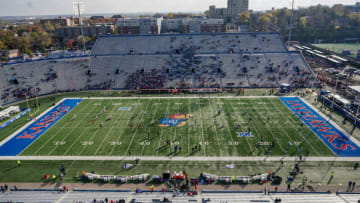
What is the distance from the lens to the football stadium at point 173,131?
20.9 meters

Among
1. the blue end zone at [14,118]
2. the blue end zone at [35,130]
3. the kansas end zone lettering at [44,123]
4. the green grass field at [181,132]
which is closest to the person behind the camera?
the green grass field at [181,132]

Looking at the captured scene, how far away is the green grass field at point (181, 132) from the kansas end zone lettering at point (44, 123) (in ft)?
4.58

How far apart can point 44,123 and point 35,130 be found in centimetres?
206

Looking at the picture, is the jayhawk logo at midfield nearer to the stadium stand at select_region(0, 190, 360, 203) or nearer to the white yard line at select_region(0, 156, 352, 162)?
the white yard line at select_region(0, 156, 352, 162)

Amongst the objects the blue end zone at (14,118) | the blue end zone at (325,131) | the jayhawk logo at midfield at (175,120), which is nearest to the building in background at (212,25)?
the blue end zone at (325,131)

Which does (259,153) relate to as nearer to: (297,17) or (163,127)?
(163,127)

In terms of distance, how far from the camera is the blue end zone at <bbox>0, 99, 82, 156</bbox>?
27031 mm

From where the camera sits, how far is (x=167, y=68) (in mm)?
54000

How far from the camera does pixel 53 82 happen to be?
1950 inches

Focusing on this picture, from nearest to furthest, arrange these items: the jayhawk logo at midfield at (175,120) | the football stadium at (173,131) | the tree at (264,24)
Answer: the football stadium at (173,131) < the jayhawk logo at midfield at (175,120) < the tree at (264,24)

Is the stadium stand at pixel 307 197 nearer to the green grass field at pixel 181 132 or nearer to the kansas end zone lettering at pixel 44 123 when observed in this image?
the green grass field at pixel 181 132

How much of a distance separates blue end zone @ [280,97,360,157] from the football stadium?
13cm

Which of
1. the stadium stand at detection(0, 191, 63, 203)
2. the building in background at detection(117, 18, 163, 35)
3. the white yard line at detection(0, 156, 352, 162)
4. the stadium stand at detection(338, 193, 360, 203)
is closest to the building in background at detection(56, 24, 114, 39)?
the building in background at detection(117, 18, 163, 35)

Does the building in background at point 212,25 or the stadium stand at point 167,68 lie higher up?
the building in background at point 212,25
